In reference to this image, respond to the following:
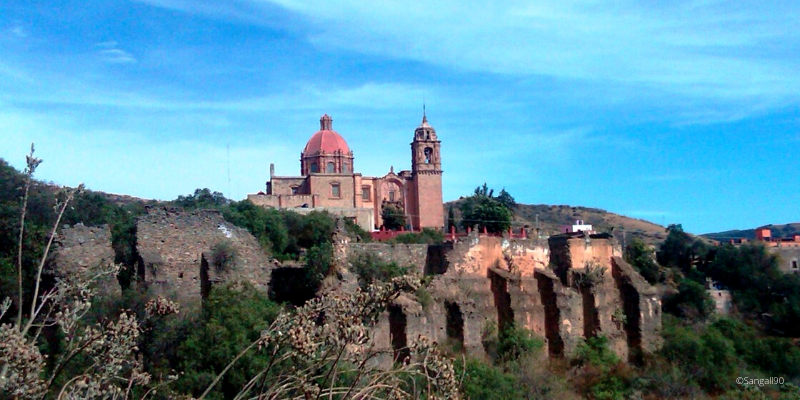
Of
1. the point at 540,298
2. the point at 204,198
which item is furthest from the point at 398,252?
the point at 204,198

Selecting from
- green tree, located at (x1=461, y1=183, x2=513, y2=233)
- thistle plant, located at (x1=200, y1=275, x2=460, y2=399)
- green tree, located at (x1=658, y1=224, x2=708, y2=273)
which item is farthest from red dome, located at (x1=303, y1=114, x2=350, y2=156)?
thistle plant, located at (x1=200, y1=275, x2=460, y2=399)

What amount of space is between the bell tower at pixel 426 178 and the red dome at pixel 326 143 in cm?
488

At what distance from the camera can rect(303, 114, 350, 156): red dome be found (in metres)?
59.1

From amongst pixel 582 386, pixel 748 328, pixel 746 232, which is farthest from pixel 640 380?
pixel 746 232

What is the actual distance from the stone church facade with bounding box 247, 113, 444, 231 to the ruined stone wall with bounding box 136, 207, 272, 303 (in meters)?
34.8

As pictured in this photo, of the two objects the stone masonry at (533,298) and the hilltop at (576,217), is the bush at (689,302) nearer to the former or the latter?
the stone masonry at (533,298)

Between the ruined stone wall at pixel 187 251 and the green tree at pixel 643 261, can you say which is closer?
the ruined stone wall at pixel 187 251

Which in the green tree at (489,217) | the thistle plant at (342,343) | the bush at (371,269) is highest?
the green tree at (489,217)

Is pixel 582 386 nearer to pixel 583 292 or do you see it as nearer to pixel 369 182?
pixel 583 292

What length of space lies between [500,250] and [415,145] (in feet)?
120

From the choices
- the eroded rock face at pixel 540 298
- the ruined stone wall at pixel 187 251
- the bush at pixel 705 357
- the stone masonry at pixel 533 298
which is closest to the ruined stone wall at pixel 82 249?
the ruined stone wall at pixel 187 251

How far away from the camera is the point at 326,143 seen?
59469mm

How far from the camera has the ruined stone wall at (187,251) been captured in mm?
17016

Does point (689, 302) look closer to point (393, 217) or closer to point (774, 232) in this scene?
point (393, 217)
